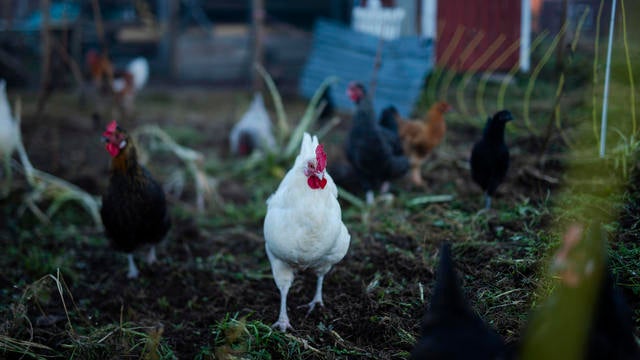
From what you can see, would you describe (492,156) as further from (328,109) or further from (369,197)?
(328,109)

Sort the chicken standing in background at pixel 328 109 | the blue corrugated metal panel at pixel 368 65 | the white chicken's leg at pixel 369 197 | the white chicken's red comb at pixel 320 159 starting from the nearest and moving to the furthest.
Answer: the white chicken's red comb at pixel 320 159 < the white chicken's leg at pixel 369 197 < the blue corrugated metal panel at pixel 368 65 < the chicken standing in background at pixel 328 109

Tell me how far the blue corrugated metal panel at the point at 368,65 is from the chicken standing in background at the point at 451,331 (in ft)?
22.3

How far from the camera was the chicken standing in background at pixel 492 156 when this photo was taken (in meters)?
4.65

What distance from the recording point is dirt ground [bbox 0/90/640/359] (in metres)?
3.13

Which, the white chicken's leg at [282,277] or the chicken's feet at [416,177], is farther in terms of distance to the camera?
the chicken's feet at [416,177]

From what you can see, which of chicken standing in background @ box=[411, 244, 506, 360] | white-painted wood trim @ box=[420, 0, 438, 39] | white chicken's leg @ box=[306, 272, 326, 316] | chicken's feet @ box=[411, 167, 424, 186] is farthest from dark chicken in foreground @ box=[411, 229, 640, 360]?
white-painted wood trim @ box=[420, 0, 438, 39]

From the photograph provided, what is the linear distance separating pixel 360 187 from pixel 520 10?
730 centimetres

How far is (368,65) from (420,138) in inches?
149

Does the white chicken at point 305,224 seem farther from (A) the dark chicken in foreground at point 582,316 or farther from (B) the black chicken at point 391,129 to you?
(B) the black chicken at point 391,129

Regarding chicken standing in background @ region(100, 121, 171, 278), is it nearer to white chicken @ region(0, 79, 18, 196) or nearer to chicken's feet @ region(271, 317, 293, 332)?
chicken's feet @ region(271, 317, 293, 332)

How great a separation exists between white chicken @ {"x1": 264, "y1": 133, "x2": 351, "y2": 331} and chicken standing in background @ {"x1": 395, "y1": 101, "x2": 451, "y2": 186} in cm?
299

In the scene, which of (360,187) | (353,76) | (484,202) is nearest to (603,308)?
(484,202)

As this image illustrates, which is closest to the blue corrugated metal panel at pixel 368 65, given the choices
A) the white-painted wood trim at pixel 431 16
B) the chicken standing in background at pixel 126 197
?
the white-painted wood trim at pixel 431 16

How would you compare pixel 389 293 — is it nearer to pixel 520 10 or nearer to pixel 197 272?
pixel 197 272
